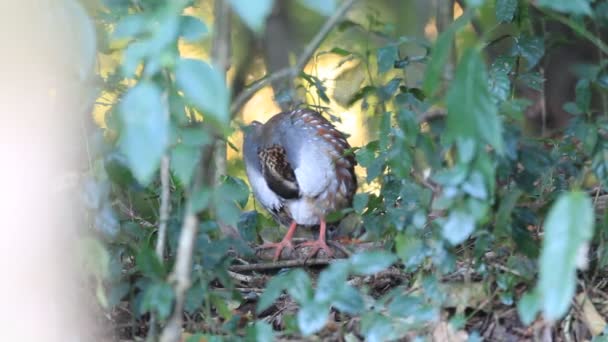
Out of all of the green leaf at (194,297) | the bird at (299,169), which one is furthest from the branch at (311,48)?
the bird at (299,169)

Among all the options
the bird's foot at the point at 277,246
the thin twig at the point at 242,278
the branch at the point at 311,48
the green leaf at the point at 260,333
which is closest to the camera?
the branch at the point at 311,48

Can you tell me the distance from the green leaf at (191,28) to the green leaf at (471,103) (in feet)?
2.52


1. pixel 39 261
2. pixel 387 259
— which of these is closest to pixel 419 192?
pixel 387 259

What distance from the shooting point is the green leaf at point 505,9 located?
13.1ft

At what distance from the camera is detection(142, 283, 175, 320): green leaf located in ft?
9.26

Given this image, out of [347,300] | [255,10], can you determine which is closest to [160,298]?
[347,300]

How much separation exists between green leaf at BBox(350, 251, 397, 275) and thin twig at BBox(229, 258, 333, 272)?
1.92 metres

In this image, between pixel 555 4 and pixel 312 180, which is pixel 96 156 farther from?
pixel 312 180

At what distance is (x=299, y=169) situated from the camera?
18.6 ft

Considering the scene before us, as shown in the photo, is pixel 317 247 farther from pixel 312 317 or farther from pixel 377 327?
pixel 312 317

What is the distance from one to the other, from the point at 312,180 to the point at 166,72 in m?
3.08

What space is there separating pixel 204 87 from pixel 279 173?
3.36 meters

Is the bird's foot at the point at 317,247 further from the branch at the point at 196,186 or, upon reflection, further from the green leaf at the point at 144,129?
the green leaf at the point at 144,129

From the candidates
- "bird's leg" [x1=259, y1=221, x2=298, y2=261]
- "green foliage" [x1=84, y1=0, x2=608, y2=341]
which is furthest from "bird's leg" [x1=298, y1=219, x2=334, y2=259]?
"green foliage" [x1=84, y1=0, x2=608, y2=341]
